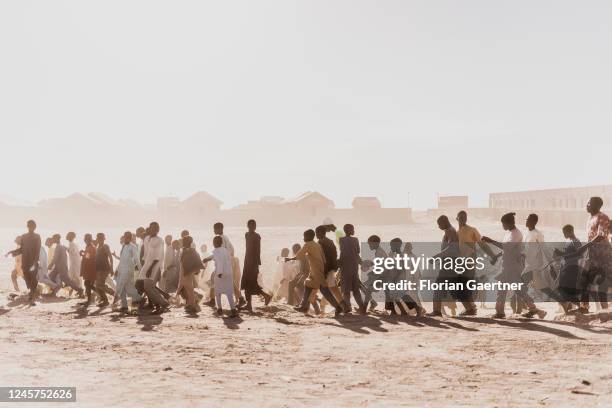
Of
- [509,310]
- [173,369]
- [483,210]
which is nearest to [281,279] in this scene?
[509,310]

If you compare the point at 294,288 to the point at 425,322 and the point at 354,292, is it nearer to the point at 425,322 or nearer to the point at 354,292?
the point at 354,292

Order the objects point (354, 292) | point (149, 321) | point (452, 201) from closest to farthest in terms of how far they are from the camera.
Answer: point (149, 321) → point (354, 292) → point (452, 201)

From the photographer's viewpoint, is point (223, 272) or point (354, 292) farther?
point (354, 292)

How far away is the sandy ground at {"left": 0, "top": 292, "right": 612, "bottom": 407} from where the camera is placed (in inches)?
253

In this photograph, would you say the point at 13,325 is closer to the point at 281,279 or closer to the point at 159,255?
the point at 159,255

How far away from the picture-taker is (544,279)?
1134 centimetres

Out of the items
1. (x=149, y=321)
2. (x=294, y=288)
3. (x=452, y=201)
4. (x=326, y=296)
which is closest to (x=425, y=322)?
(x=326, y=296)

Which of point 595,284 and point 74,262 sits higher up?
point 74,262

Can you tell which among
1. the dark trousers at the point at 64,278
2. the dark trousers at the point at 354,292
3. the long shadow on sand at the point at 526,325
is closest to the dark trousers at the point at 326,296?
the dark trousers at the point at 354,292

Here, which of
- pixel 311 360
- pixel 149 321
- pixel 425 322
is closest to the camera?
pixel 311 360

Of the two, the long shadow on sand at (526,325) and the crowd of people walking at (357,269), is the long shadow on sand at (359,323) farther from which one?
the long shadow on sand at (526,325)

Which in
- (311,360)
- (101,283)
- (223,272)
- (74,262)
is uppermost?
(74,262)

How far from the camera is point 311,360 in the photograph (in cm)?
812

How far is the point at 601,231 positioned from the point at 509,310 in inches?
181
